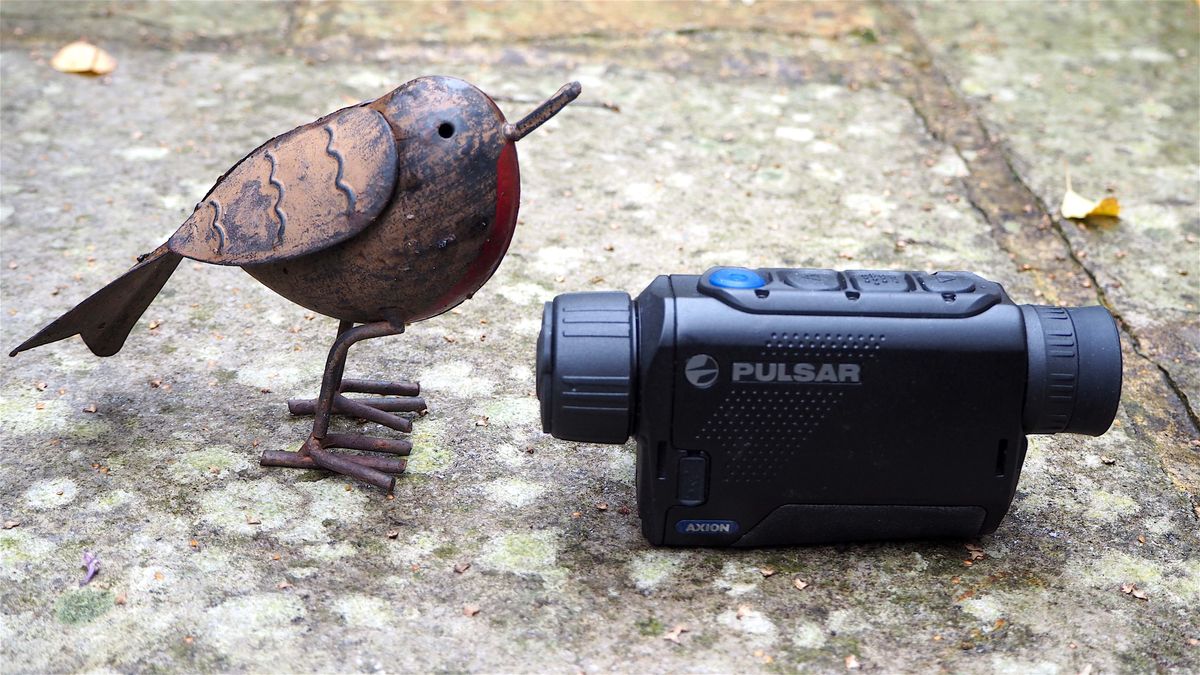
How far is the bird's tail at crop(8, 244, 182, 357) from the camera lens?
8.28ft

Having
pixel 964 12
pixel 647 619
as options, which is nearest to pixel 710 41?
pixel 964 12

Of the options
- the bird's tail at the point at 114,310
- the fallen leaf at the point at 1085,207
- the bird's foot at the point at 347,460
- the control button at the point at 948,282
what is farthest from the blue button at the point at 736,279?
the fallen leaf at the point at 1085,207

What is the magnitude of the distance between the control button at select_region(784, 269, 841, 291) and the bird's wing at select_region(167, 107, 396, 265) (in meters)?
0.76

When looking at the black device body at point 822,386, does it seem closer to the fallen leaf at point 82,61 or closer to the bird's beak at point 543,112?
the bird's beak at point 543,112

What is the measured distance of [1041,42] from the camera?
5168 millimetres

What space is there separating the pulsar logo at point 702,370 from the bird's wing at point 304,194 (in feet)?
2.09

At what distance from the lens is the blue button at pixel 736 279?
7.14 feet

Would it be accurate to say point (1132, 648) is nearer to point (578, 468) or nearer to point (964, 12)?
point (578, 468)

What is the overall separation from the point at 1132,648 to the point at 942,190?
2154 mm

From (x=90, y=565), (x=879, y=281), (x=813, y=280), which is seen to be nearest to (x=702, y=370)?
(x=813, y=280)

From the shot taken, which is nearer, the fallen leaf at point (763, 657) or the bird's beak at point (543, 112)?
the fallen leaf at point (763, 657)

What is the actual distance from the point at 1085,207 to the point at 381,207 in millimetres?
2524

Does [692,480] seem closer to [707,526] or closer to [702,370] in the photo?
[707,526]

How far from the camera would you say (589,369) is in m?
2.16
